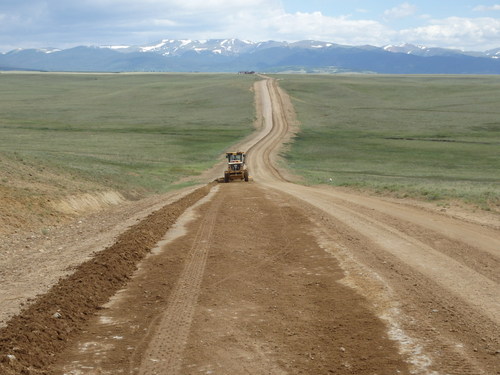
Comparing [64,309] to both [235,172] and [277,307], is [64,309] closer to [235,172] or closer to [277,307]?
[277,307]

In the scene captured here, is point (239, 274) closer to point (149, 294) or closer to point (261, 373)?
point (149, 294)

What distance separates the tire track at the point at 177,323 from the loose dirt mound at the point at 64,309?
1445 mm

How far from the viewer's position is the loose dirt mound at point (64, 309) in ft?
28.1

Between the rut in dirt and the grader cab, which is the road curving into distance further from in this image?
the grader cab

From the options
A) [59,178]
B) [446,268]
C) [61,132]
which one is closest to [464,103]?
[61,132]

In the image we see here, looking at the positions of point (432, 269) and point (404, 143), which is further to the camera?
point (404, 143)

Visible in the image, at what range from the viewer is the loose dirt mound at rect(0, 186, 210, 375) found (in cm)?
855

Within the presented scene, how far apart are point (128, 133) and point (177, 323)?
2731 inches

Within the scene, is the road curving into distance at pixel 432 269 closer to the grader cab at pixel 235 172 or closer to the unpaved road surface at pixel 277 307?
the unpaved road surface at pixel 277 307

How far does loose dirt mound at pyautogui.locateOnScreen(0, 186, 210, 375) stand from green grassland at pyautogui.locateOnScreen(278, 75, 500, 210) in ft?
58.5

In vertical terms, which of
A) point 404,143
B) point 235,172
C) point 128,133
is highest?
point 128,133

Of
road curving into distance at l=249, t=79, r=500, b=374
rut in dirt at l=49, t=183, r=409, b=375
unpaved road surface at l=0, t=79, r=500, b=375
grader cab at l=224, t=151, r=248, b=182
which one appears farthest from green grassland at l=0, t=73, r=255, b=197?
road curving into distance at l=249, t=79, r=500, b=374

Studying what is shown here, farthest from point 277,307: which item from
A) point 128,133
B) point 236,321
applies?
point 128,133

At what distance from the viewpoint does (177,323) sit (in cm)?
1006
